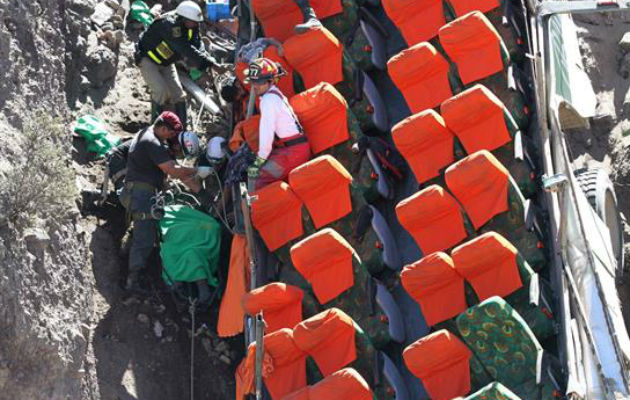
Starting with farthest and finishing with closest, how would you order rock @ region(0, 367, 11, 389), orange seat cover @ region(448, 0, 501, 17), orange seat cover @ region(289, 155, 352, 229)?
orange seat cover @ region(448, 0, 501, 17), orange seat cover @ region(289, 155, 352, 229), rock @ region(0, 367, 11, 389)

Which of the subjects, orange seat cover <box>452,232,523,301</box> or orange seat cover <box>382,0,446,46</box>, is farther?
orange seat cover <box>382,0,446,46</box>

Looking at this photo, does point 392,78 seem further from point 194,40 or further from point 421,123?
point 194,40

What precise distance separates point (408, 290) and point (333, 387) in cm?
110

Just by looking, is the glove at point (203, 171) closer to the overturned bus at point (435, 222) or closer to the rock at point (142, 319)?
the overturned bus at point (435, 222)

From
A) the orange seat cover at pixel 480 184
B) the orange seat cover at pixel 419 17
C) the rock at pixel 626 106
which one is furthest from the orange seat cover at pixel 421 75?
the rock at pixel 626 106

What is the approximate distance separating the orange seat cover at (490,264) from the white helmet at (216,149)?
2.90 metres

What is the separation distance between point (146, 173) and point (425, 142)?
→ 2.60 meters

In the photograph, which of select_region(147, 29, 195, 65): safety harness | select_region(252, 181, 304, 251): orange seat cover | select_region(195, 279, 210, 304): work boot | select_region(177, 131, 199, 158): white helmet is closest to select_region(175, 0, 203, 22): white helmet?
select_region(147, 29, 195, 65): safety harness

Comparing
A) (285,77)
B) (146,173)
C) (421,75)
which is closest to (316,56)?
(285,77)

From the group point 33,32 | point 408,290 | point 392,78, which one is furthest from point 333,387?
point 33,32

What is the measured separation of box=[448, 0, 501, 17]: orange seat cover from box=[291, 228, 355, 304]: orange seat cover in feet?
8.69

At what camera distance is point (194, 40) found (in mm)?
15180

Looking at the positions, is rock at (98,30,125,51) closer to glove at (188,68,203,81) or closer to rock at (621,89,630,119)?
glove at (188,68,203,81)

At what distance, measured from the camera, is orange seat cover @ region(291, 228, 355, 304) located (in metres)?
13.0
